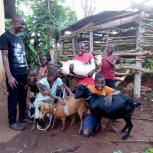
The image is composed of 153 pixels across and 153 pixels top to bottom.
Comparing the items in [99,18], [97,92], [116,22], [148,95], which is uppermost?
[99,18]

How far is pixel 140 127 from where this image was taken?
16.3 ft

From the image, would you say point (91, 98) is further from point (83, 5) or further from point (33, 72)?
point (83, 5)

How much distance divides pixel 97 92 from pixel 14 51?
65.1 inches

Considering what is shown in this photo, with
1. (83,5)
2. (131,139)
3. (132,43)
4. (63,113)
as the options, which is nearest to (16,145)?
(63,113)

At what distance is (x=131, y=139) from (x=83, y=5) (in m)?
15.2

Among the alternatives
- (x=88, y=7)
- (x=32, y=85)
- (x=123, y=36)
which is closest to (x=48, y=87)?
(x=32, y=85)

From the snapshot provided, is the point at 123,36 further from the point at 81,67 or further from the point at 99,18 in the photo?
the point at 81,67

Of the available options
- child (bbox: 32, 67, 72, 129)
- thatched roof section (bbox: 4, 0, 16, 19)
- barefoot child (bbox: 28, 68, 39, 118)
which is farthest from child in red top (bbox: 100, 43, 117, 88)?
thatched roof section (bbox: 4, 0, 16, 19)

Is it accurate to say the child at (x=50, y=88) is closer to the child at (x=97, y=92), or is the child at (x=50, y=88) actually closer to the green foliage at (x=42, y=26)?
the child at (x=97, y=92)

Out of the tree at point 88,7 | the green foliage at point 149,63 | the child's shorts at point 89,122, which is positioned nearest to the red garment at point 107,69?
the child's shorts at point 89,122

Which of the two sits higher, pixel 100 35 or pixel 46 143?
pixel 100 35

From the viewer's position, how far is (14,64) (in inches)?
176

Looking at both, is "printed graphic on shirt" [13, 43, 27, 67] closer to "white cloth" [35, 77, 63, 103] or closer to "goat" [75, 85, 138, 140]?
"white cloth" [35, 77, 63, 103]

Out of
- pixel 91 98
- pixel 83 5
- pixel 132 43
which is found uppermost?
pixel 83 5
